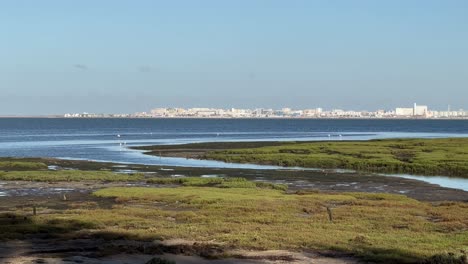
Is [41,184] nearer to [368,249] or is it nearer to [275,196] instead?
[275,196]

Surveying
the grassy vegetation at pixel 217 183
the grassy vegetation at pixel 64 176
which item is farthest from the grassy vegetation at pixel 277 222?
the grassy vegetation at pixel 64 176

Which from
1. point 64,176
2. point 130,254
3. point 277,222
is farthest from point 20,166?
point 130,254

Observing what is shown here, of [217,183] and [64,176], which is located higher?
[64,176]

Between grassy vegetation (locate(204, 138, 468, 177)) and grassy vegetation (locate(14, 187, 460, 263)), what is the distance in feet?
98.5

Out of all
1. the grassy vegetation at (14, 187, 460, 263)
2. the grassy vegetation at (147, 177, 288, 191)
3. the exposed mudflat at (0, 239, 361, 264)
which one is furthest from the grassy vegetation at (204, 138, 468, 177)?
the exposed mudflat at (0, 239, 361, 264)

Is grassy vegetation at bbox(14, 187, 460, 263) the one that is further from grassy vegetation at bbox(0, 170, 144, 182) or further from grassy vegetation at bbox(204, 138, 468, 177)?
grassy vegetation at bbox(204, 138, 468, 177)

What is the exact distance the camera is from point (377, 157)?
281 feet

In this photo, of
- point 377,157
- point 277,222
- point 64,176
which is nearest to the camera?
point 277,222

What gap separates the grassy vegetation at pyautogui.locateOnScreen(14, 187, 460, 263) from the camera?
25.6 m

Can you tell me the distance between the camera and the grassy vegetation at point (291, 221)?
25.6 m

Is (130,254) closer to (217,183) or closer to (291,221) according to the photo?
(291,221)

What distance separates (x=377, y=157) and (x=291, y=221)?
55860 millimetres

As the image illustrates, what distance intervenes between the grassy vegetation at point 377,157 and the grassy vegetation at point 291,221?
3004 cm

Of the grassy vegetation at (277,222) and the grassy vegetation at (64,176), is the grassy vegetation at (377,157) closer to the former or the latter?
the grassy vegetation at (64,176)
